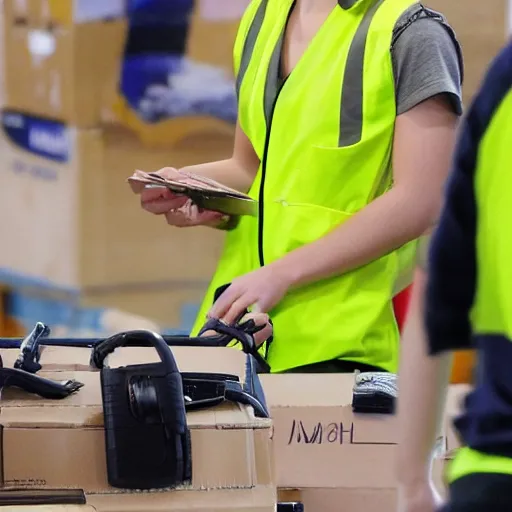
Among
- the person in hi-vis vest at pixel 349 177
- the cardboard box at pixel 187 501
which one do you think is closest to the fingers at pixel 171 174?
the person in hi-vis vest at pixel 349 177

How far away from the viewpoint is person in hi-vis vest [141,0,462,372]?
150 cm

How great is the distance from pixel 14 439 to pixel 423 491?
391 mm

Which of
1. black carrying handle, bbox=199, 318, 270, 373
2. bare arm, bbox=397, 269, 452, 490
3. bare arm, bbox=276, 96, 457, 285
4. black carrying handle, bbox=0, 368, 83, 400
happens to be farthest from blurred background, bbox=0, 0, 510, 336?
bare arm, bbox=397, 269, 452, 490

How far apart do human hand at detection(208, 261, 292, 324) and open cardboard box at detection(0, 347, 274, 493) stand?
424 mm

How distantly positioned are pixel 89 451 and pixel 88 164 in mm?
1564

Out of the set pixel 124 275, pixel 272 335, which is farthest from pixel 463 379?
pixel 124 275

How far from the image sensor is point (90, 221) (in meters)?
2.62

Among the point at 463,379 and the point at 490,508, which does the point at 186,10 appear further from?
the point at 490,508

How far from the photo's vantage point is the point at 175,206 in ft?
5.45

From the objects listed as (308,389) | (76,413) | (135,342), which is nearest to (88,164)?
(308,389)

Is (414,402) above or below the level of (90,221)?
below

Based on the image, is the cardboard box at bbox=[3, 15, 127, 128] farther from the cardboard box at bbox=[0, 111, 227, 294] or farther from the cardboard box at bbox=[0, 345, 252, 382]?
the cardboard box at bbox=[0, 345, 252, 382]

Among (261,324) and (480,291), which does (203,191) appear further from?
(480,291)

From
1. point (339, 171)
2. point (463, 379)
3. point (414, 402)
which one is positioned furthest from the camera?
point (463, 379)
